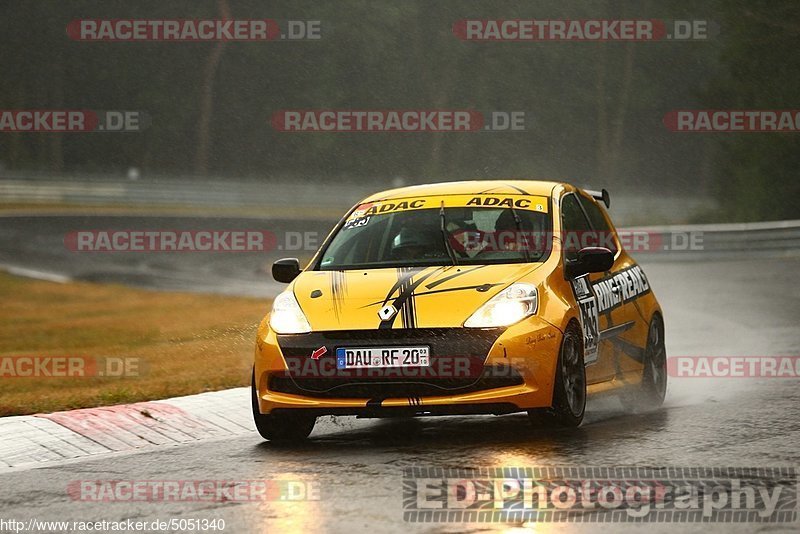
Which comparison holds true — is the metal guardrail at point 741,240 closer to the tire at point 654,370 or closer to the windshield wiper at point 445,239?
the tire at point 654,370

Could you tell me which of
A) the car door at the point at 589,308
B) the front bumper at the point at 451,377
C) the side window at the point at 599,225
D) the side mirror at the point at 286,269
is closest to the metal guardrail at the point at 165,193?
the side window at the point at 599,225

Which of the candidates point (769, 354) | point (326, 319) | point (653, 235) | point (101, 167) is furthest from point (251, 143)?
point (326, 319)

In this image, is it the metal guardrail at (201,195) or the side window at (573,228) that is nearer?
the side window at (573,228)

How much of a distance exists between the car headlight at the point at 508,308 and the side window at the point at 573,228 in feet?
3.11

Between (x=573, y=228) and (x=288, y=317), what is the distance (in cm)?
233

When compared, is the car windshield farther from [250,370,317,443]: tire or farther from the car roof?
[250,370,317,443]: tire

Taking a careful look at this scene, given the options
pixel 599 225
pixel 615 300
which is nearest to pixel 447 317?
pixel 615 300

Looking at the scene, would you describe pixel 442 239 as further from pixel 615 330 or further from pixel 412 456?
pixel 412 456

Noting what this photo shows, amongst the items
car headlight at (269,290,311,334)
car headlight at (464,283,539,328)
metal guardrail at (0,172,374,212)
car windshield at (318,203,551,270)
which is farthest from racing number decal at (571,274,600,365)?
metal guardrail at (0,172,374,212)

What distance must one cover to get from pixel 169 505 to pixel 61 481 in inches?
49.4

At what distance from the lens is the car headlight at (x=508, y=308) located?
8.57 metres

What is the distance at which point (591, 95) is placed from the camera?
175 ft

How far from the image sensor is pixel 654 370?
1097 cm

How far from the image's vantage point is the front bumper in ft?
27.8
